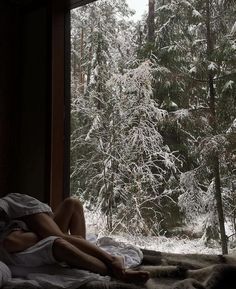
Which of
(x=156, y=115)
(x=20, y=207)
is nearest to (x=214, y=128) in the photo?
(x=156, y=115)

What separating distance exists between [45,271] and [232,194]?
3.96 ft

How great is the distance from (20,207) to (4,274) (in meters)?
0.34

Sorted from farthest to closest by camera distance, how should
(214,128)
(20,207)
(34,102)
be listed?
(34,102)
(214,128)
(20,207)

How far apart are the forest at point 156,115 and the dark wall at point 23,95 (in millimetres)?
248

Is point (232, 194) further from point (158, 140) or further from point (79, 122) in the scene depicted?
point (79, 122)

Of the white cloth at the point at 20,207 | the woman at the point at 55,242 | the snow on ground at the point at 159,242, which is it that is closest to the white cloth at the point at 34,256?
the woman at the point at 55,242

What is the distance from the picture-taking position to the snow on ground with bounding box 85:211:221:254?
244 centimetres

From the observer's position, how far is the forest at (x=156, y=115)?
237 cm

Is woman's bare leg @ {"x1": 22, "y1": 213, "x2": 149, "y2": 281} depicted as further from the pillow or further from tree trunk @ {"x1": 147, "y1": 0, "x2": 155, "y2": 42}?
tree trunk @ {"x1": 147, "y1": 0, "x2": 155, "y2": 42}

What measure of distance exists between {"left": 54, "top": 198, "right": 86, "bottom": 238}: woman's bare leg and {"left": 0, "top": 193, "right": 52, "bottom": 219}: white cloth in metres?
0.19

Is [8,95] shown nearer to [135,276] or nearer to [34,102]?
[34,102]

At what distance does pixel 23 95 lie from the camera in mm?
3160

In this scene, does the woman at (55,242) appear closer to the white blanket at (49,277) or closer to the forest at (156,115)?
the white blanket at (49,277)

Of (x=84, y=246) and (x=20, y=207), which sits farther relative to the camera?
(x=20, y=207)
